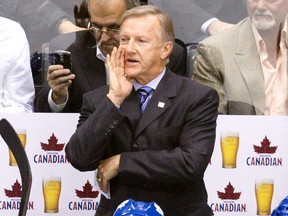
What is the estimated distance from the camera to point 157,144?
5.07m

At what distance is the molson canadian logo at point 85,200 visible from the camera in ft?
21.1

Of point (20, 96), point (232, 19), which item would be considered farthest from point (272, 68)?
point (20, 96)

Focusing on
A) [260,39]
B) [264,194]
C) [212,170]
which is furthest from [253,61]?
[264,194]

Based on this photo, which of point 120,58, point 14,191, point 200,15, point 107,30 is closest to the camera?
point 120,58

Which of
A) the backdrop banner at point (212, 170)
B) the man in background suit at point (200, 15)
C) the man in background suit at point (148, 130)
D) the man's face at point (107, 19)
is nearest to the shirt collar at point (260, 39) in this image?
the man in background suit at point (200, 15)

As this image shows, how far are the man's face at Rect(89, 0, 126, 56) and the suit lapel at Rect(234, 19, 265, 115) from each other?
3.08 ft

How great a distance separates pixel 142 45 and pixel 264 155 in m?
1.68

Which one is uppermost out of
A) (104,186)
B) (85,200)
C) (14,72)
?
(14,72)

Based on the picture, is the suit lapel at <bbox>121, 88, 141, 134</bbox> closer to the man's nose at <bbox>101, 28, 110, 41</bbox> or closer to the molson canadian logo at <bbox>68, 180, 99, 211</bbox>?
the man's nose at <bbox>101, 28, 110, 41</bbox>

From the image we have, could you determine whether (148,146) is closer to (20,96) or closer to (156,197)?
(156,197)

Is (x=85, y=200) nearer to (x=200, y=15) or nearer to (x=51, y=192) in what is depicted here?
(x=51, y=192)

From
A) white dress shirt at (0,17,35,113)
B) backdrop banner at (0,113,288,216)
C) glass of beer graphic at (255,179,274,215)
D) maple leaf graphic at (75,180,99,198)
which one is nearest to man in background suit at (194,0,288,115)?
backdrop banner at (0,113,288,216)

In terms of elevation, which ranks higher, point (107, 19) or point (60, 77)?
point (107, 19)

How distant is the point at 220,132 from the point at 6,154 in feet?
4.61
